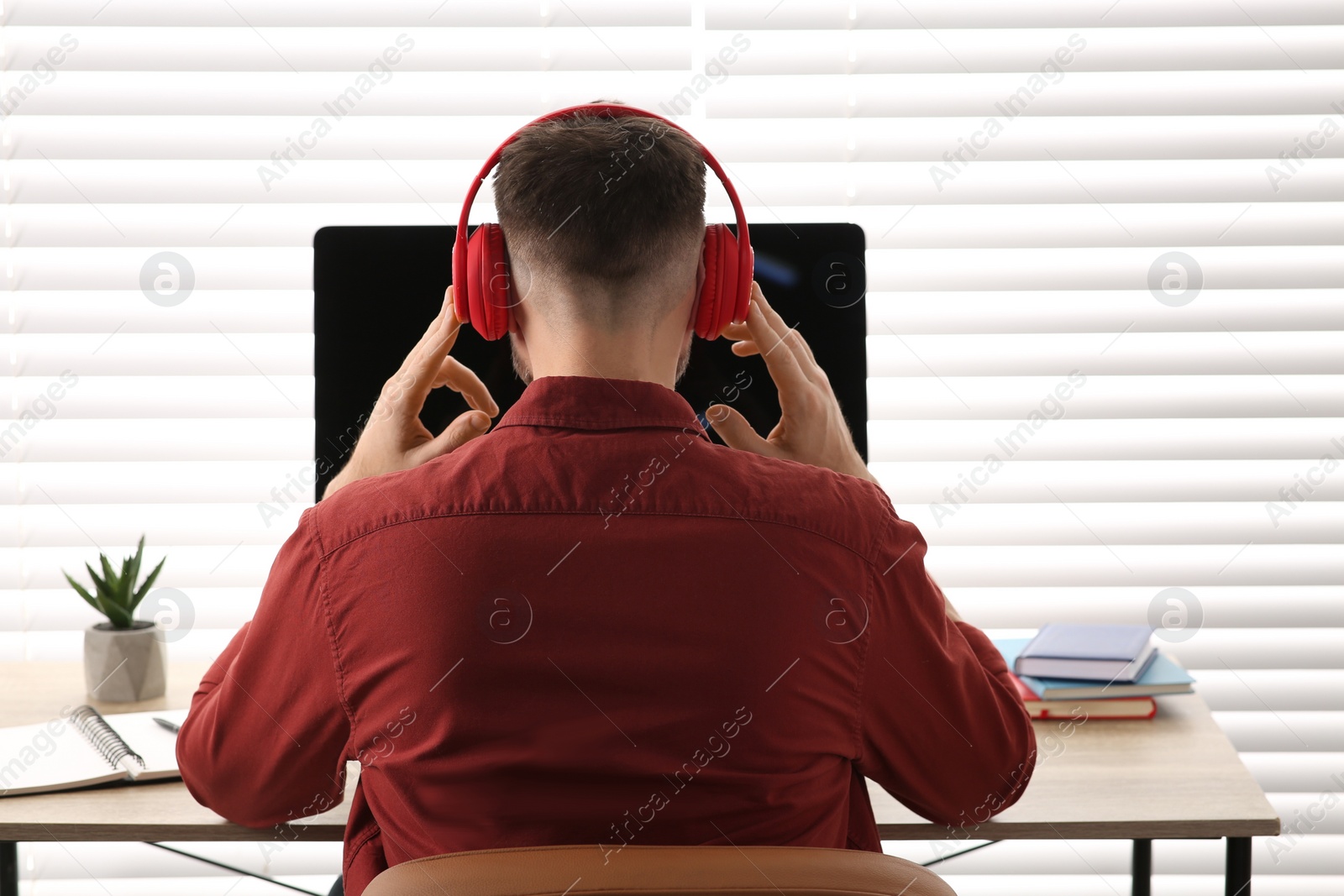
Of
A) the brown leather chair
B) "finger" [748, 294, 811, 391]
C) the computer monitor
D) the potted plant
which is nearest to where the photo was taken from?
the brown leather chair

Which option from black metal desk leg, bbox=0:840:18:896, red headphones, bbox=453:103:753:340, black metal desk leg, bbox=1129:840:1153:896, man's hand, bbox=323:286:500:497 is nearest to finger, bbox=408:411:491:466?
man's hand, bbox=323:286:500:497

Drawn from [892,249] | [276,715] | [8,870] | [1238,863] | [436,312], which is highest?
[892,249]

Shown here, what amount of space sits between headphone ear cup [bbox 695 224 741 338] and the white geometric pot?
98cm

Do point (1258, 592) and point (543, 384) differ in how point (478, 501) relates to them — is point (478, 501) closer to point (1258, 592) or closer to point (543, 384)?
point (543, 384)

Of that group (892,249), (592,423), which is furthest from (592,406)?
(892,249)

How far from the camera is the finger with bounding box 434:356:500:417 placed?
4.56 ft

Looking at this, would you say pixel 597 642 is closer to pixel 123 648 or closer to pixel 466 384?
pixel 466 384

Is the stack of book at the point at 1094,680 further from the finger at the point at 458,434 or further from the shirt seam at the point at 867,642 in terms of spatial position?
the finger at the point at 458,434

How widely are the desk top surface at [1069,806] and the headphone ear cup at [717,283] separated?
1.87 feet

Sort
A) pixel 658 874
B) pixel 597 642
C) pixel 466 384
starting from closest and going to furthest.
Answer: pixel 658 874
pixel 597 642
pixel 466 384

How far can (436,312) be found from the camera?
1.52 meters

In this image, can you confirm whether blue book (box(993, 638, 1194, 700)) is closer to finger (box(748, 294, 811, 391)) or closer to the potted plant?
finger (box(748, 294, 811, 391))

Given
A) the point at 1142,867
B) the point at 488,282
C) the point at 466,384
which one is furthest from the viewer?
the point at 1142,867

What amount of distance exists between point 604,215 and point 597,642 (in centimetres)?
40
